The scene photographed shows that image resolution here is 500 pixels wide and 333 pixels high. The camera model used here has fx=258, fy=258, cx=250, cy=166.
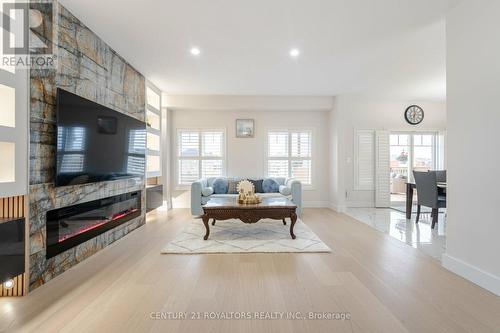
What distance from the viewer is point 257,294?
216 centimetres

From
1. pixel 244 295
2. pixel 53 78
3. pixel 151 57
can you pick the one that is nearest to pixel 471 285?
A: pixel 244 295

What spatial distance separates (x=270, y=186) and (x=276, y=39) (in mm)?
3232

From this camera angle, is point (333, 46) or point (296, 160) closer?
point (333, 46)

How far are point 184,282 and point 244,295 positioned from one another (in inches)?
24.1

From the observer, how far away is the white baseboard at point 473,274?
86.0 inches

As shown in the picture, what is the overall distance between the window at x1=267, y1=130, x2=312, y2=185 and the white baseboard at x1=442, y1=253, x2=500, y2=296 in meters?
3.95

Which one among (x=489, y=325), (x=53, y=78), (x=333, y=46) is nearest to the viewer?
(x=489, y=325)

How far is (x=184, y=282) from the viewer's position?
7.84 ft

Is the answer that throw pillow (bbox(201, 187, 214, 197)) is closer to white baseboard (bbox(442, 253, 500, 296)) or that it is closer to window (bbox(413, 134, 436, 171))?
white baseboard (bbox(442, 253, 500, 296))

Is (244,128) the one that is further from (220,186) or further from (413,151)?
(413,151)

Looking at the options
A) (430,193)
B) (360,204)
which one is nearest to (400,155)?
(360,204)

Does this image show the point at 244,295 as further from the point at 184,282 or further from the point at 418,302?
the point at 418,302

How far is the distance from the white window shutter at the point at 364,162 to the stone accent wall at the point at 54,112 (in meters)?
5.39

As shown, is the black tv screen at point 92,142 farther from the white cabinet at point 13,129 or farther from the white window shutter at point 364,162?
the white window shutter at point 364,162
